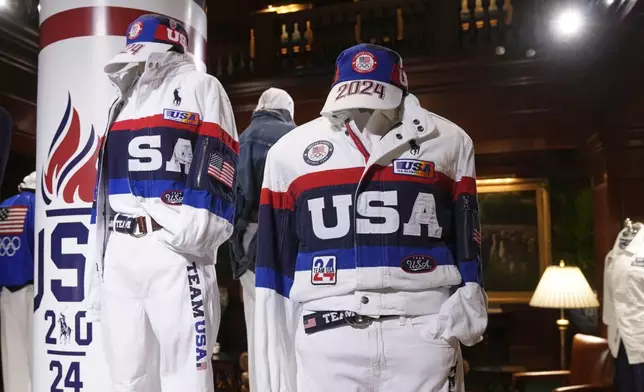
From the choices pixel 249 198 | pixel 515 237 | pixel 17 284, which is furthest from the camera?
pixel 515 237

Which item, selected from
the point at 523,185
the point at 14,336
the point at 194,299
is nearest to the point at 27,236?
the point at 14,336

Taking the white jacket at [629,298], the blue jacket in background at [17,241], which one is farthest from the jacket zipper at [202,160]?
the white jacket at [629,298]

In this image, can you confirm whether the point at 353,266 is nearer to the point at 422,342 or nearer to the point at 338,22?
the point at 422,342

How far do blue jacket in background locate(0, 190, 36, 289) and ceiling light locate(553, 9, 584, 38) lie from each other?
3.90m

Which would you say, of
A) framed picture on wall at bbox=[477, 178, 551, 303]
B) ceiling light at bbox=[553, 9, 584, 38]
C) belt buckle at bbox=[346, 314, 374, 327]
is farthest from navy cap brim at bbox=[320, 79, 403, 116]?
framed picture on wall at bbox=[477, 178, 551, 303]

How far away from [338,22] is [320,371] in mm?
5237

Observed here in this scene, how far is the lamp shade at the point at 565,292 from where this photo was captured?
5.27 metres

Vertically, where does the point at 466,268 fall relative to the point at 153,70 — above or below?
below

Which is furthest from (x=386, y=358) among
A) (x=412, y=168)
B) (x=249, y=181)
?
(x=249, y=181)

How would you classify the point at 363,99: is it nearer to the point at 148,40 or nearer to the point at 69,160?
the point at 148,40

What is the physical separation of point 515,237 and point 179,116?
5.20 metres

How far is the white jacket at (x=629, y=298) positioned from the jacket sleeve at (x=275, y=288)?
3.06 meters

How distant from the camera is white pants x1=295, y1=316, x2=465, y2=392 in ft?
5.51

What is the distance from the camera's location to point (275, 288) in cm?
185
